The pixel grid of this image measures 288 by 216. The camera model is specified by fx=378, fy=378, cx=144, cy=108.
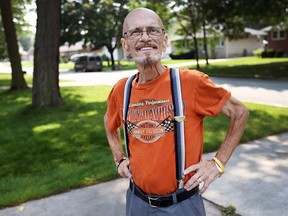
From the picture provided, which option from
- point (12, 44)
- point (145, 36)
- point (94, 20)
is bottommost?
point (145, 36)

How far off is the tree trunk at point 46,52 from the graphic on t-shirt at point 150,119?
9027mm

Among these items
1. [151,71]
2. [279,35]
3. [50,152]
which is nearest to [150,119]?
[151,71]

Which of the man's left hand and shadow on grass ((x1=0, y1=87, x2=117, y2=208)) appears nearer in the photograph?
the man's left hand

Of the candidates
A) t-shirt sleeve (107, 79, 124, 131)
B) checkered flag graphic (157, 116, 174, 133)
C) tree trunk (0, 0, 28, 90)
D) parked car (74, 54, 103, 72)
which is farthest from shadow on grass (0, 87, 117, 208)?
parked car (74, 54, 103, 72)

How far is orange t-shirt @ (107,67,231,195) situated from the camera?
199 centimetres

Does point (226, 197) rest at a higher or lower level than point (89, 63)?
lower

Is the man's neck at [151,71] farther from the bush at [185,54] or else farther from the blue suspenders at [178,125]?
the bush at [185,54]

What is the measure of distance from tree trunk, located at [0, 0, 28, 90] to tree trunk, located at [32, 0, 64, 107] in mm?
8129

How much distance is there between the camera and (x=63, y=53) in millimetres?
97062

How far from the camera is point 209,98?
2002mm

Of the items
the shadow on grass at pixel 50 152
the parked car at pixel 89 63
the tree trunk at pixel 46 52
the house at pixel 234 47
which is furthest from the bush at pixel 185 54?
the shadow on grass at pixel 50 152

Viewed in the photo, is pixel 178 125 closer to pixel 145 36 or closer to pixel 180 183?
pixel 180 183

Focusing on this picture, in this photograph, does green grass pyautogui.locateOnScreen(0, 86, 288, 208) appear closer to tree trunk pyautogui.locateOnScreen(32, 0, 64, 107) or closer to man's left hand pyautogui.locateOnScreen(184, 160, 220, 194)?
tree trunk pyautogui.locateOnScreen(32, 0, 64, 107)

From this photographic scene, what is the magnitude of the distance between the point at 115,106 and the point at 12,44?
690 inches
